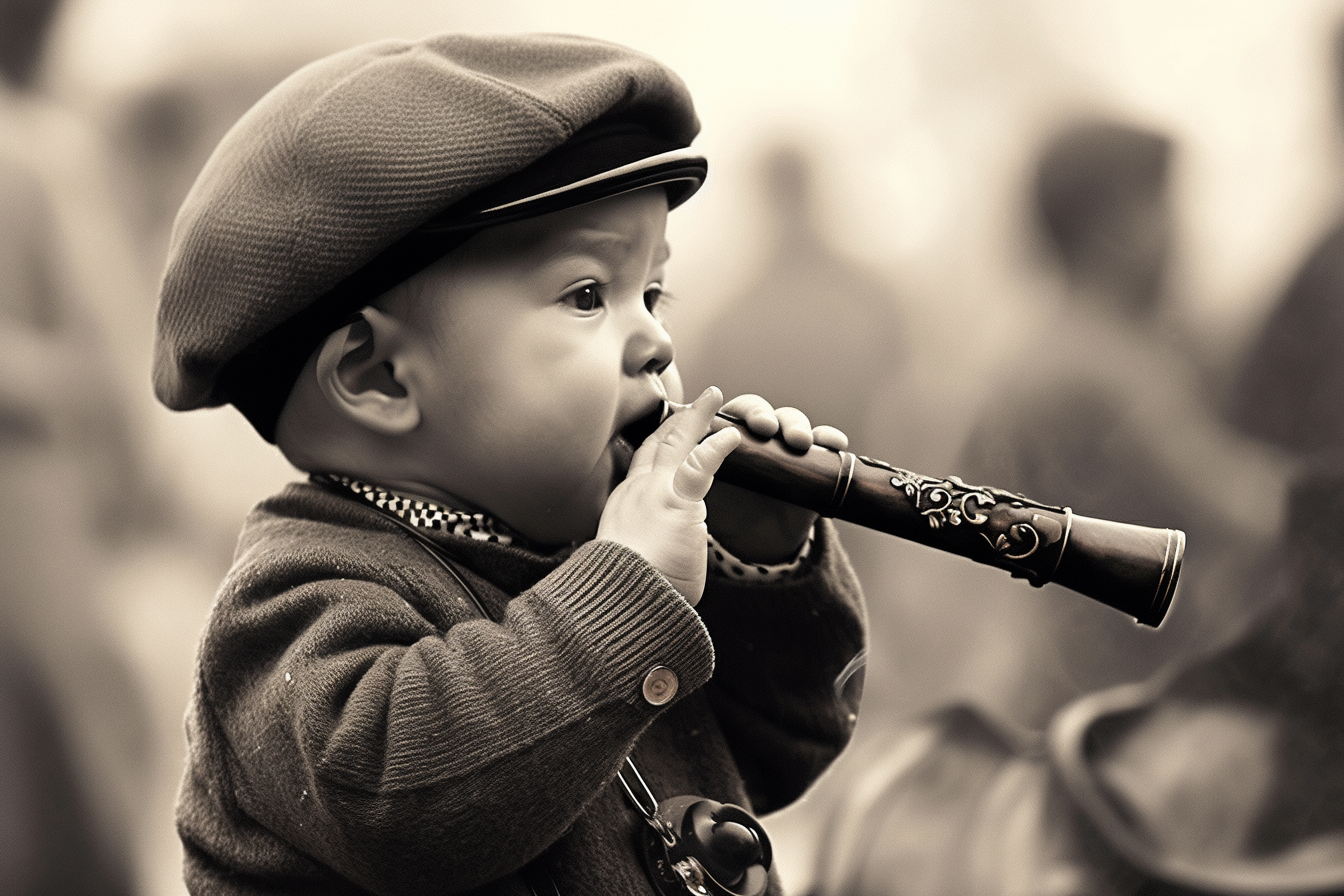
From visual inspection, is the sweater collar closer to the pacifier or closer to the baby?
the baby

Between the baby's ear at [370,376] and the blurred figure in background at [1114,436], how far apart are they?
700 millimetres

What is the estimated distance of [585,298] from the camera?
60 centimetres

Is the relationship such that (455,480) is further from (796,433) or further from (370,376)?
(796,433)

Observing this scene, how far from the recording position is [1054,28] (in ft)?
3.89

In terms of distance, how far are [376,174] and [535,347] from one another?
109 millimetres

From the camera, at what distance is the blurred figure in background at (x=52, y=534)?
1.04 metres

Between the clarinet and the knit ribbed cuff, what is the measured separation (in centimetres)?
11

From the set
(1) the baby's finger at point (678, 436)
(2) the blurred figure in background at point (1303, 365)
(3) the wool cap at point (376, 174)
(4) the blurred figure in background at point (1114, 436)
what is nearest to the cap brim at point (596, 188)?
(3) the wool cap at point (376, 174)

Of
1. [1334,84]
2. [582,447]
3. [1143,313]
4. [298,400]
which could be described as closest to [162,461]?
[298,400]

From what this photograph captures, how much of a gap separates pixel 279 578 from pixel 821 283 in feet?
2.48

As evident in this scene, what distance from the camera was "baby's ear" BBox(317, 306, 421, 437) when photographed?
0.59 metres

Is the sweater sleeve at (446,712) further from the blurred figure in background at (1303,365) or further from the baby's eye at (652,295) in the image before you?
the blurred figure in background at (1303,365)

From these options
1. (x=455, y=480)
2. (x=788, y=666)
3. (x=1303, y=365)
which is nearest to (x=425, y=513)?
(x=455, y=480)

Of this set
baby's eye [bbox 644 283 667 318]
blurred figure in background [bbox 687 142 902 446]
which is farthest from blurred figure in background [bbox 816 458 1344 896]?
baby's eye [bbox 644 283 667 318]
